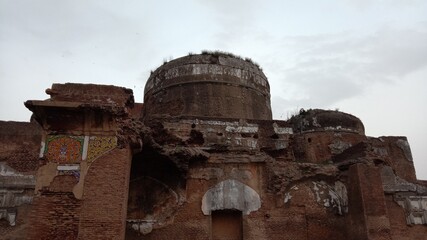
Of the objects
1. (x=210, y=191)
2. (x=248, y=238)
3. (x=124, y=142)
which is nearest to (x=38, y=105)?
(x=124, y=142)

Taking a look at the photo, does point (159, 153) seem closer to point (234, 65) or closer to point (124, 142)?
point (124, 142)

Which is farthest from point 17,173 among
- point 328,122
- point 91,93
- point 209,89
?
point 328,122

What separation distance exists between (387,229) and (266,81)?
6.63 meters

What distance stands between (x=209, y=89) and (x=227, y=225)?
4.81m

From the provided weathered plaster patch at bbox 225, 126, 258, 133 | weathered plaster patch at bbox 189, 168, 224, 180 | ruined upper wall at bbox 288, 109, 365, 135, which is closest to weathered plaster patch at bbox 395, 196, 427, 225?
→ ruined upper wall at bbox 288, 109, 365, 135

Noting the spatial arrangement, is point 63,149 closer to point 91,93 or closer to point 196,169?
point 91,93

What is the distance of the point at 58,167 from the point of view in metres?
6.70

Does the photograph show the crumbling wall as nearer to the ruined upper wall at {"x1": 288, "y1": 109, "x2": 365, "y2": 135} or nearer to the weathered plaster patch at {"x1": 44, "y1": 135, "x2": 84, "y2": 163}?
the weathered plaster patch at {"x1": 44, "y1": 135, "x2": 84, "y2": 163}

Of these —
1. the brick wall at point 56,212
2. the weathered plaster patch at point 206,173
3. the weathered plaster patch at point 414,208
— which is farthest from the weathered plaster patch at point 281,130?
the brick wall at point 56,212

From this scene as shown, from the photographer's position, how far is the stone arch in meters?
8.96

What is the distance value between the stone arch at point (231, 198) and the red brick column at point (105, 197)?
264 centimetres

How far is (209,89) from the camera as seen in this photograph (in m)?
12.5

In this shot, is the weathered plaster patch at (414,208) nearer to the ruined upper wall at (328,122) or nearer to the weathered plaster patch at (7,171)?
the ruined upper wall at (328,122)

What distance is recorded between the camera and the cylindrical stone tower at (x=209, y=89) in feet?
40.2
